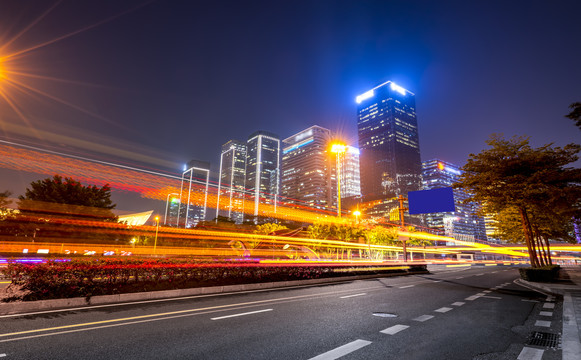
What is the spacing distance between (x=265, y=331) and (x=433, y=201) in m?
25.4

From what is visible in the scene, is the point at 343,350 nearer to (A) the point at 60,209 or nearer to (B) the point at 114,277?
(B) the point at 114,277

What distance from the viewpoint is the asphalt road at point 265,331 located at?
512cm

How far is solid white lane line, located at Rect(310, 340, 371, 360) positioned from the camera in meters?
4.81

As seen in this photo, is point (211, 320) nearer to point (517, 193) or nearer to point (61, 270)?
point (61, 270)

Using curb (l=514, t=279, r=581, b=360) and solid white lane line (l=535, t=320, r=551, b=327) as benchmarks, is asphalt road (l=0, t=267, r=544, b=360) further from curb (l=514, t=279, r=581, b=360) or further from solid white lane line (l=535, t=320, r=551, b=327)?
curb (l=514, t=279, r=581, b=360)

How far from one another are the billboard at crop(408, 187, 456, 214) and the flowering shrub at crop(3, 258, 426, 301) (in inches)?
668

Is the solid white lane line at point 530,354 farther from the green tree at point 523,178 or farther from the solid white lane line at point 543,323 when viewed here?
the green tree at point 523,178

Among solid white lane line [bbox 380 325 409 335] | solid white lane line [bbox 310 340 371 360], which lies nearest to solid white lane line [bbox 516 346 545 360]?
solid white lane line [bbox 380 325 409 335]

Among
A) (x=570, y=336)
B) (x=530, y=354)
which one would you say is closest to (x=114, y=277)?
(x=530, y=354)

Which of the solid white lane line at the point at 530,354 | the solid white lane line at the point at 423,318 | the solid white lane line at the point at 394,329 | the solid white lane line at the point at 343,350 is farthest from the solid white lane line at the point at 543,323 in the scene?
the solid white lane line at the point at 343,350

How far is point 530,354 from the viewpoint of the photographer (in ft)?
17.0

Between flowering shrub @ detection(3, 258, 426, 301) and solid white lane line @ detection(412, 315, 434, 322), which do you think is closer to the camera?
solid white lane line @ detection(412, 315, 434, 322)

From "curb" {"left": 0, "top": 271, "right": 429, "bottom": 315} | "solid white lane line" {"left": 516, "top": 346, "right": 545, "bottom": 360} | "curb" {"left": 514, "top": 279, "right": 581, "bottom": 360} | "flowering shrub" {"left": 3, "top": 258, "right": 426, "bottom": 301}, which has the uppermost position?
"flowering shrub" {"left": 3, "top": 258, "right": 426, "bottom": 301}

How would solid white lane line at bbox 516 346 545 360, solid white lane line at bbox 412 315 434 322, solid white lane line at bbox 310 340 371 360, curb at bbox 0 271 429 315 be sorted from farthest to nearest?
curb at bbox 0 271 429 315 < solid white lane line at bbox 412 315 434 322 < solid white lane line at bbox 516 346 545 360 < solid white lane line at bbox 310 340 371 360
